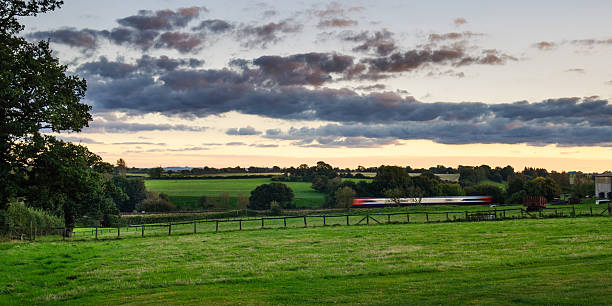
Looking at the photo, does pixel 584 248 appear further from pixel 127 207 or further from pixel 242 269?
pixel 127 207

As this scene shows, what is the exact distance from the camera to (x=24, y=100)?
27812mm

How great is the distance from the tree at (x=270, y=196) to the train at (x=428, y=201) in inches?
814

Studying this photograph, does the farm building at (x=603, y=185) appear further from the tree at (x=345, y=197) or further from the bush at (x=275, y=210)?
the bush at (x=275, y=210)

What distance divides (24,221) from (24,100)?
31067 mm

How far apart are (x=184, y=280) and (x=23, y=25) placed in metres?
21.0

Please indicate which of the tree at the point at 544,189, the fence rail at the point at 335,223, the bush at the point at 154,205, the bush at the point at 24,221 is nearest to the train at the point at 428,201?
the tree at the point at 544,189

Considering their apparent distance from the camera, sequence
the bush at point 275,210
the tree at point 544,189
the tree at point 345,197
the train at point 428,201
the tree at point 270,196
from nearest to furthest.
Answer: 1. the bush at point 275,210
2. the tree at point 544,189
3. the tree at point 345,197
4. the train at point 428,201
5. the tree at point 270,196

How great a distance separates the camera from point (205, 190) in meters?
160

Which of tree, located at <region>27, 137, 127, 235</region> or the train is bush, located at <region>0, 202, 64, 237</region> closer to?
tree, located at <region>27, 137, 127, 235</region>

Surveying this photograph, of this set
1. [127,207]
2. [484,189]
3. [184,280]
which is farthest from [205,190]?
[184,280]

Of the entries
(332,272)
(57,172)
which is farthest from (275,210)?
(332,272)

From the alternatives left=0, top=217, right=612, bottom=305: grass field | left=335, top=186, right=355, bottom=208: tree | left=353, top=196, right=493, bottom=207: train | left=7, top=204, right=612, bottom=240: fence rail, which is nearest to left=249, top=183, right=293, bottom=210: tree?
left=335, top=186, right=355, bottom=208: tree

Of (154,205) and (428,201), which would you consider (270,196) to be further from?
(428,201)

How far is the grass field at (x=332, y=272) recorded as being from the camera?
47.8ft
